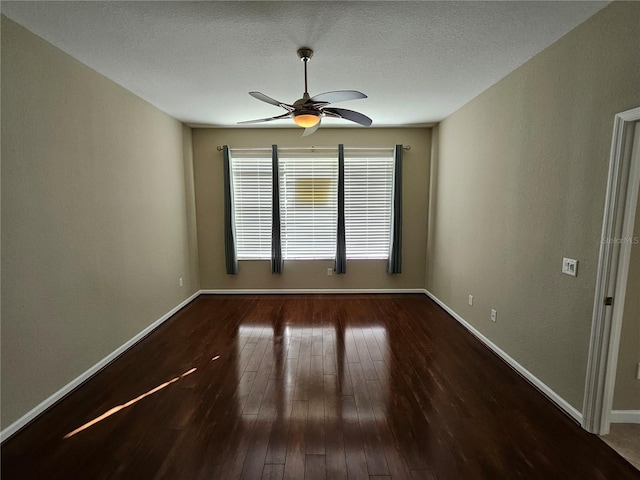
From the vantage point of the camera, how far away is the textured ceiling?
173 cm

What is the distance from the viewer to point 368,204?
4523 millimetres

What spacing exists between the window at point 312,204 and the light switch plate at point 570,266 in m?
2.66

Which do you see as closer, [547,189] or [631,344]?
[631,344]

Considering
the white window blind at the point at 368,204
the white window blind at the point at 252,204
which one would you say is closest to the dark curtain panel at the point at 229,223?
the white window blind at the point at 252,204

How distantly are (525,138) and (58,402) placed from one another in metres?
4.35

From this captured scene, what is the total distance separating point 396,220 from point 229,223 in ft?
8.87

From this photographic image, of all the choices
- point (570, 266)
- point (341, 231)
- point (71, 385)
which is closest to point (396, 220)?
point (341, 231)

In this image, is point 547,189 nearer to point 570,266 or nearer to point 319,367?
point 570,266

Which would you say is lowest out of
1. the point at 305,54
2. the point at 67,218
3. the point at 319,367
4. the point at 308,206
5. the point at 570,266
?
the point at 319,367

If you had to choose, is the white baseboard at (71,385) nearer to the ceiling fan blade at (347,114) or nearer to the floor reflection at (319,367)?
the floor reflection at (319,367)

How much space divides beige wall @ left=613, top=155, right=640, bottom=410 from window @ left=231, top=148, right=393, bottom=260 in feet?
9.81

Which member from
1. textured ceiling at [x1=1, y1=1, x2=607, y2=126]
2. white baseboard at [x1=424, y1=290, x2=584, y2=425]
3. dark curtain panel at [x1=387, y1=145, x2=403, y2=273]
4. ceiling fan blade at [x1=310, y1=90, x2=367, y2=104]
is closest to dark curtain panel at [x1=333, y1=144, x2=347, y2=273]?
dark curtain panel at [x1=387, y1=145, x2=403, y2=273]

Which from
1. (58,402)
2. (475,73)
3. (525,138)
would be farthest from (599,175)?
(58,402)

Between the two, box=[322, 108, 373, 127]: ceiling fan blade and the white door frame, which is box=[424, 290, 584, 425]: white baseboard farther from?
box=[322, 108, 373, 127]: ceiling fan blade
